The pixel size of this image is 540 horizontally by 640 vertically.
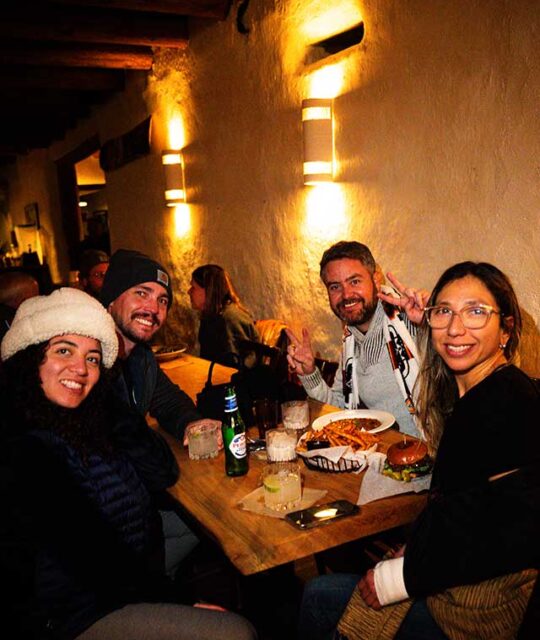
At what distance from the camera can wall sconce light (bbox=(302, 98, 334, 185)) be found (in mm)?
4043

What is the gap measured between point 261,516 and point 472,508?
2.09ft

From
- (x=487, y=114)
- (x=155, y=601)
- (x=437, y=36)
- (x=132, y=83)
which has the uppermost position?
(x=132, y=83)

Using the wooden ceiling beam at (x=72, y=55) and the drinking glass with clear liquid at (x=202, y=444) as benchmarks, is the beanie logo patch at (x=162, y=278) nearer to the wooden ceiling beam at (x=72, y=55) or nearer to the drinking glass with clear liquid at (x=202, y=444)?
the drinking glass with clear liquid at (x=202, y=444)

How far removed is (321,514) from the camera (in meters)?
1.67

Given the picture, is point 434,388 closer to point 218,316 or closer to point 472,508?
point 472,508

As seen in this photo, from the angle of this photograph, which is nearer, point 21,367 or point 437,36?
point 21,367

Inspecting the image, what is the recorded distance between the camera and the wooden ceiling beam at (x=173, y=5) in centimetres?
486

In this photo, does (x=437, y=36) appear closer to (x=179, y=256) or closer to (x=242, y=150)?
(x=242, y=150)

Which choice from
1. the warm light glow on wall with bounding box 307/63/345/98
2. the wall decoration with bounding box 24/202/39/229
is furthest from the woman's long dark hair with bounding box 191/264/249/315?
the wall decoration with bounding box 24/202/39/229

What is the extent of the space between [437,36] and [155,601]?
3.18m

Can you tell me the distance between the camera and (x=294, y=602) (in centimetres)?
276

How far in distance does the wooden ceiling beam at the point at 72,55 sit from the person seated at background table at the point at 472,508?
237 inches

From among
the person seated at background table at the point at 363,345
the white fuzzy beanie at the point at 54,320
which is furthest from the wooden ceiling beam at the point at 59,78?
the white fuzzy beanie at the point at 54,320

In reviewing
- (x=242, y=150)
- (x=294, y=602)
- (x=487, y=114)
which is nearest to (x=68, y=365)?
(x=294, y=602)
